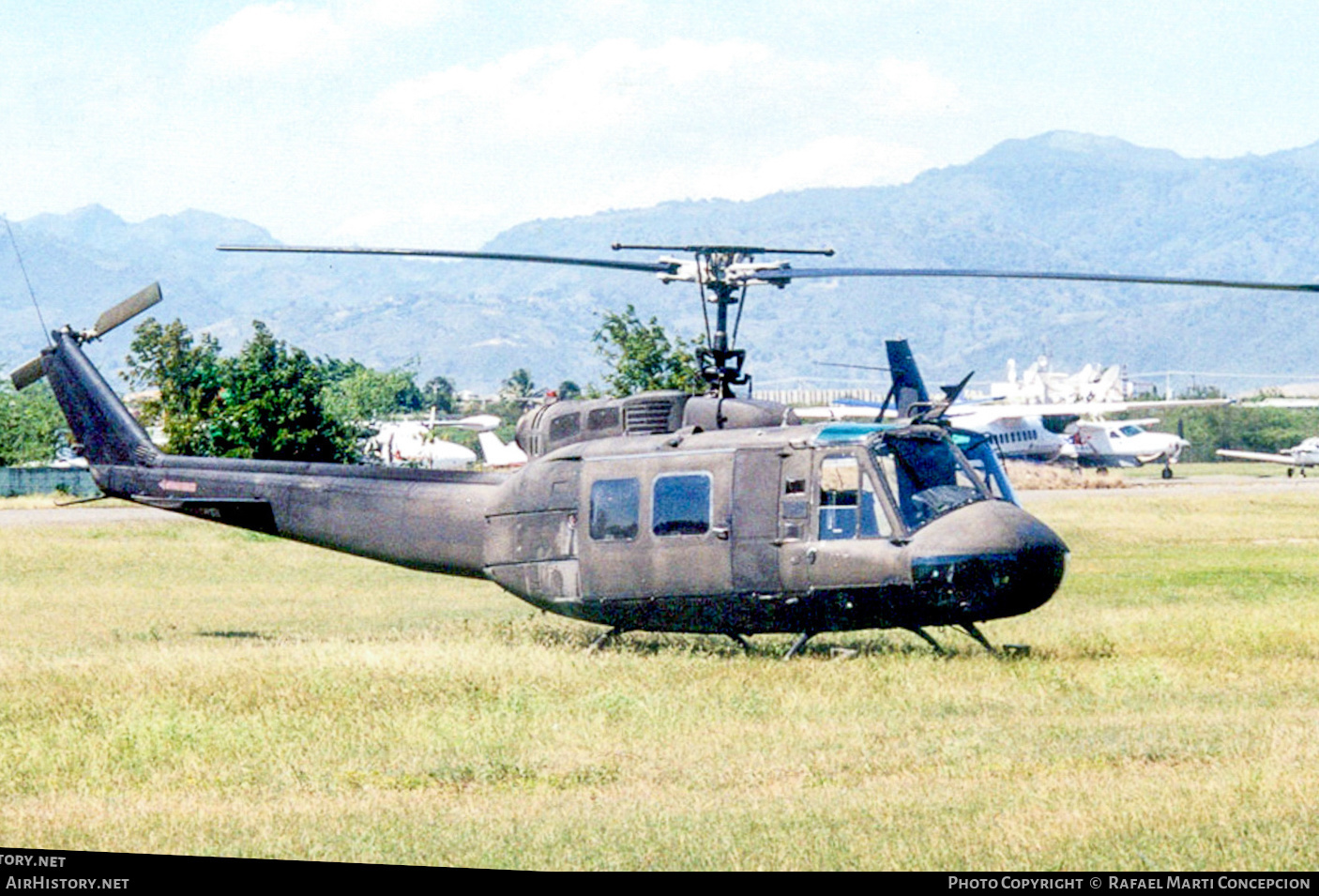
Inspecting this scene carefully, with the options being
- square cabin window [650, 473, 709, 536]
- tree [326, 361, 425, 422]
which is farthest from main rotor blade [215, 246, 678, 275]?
tree [326, 361, 425, 422]

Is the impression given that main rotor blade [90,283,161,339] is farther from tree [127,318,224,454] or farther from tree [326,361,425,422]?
tree [326,361,425,422]

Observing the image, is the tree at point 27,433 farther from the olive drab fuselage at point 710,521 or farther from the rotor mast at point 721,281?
the rotor mast at point 721,281

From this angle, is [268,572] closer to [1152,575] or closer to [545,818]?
[1152,575]

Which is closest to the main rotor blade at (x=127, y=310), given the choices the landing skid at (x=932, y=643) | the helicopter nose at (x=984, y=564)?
the landing skid at (x=932, y=643)

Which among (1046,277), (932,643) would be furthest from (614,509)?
(1046,277)

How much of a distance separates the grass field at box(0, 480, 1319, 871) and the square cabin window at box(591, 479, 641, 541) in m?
1.32

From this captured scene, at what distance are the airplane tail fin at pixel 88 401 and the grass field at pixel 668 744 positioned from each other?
7.93 ft

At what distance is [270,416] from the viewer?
49.2 metres

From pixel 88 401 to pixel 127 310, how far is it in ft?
5.64

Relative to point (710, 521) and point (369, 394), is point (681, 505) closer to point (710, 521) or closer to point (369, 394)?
point (710, 521)

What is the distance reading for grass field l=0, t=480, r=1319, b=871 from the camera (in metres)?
9.81

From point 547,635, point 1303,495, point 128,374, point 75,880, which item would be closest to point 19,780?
point 75,880

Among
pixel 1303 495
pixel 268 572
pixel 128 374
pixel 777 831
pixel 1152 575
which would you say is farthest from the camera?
pixel 128 374

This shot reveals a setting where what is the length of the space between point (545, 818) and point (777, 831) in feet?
4.99
